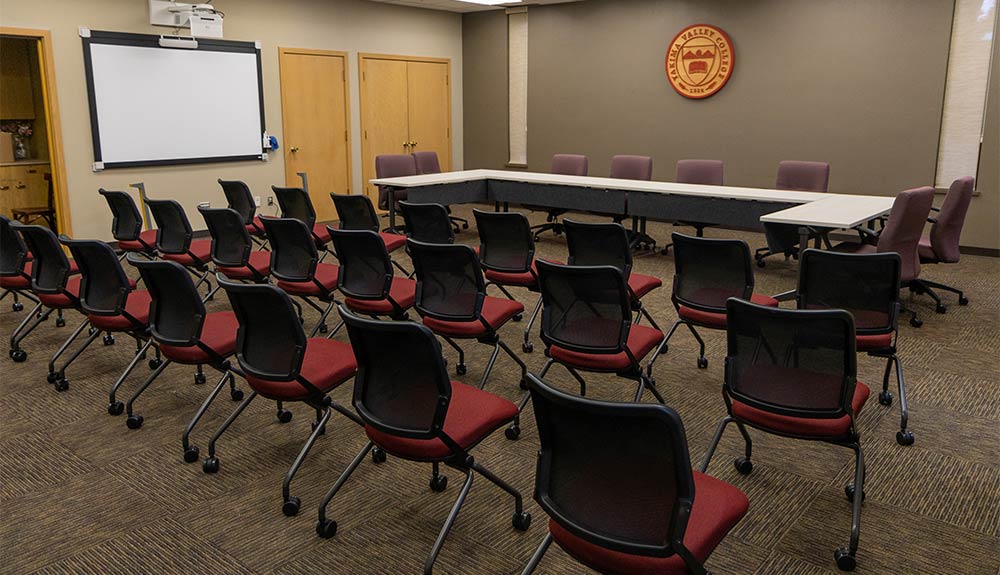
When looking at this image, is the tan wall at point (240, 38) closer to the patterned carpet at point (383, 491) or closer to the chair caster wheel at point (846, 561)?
the patterned carpet at point (383, 491)

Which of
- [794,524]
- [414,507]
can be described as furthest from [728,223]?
[414,507]

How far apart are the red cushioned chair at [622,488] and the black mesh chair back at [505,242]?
2687 millimetres

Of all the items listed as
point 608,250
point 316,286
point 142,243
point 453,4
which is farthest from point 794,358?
point 453,4

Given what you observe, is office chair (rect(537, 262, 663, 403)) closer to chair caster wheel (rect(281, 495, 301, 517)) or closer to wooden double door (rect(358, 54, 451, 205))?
chair caster wheel (rect(281, 495, 301, 517))

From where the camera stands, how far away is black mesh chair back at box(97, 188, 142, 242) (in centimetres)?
567

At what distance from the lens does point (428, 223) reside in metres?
5.34

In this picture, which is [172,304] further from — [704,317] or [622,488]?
[704,317]

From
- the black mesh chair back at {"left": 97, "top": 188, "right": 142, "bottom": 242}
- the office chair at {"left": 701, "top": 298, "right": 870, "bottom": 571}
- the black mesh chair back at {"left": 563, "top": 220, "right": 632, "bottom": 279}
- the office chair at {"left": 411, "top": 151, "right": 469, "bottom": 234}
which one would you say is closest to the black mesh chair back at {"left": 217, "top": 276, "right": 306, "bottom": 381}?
the office chair at {"left": 701, "top": 298, "right": 870, "bottom": 571}

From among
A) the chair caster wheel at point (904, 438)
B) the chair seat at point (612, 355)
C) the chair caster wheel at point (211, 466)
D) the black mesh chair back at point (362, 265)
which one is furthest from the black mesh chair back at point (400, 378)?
the chair caster wheel at point (904, 438)

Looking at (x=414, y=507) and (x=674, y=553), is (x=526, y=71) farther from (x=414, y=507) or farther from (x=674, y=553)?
(x=674, y=553)

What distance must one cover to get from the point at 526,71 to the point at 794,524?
29.1 feet

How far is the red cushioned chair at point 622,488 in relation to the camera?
66.2 inches

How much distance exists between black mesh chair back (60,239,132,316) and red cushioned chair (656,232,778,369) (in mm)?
2708

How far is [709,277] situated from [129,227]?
4.46 metres
